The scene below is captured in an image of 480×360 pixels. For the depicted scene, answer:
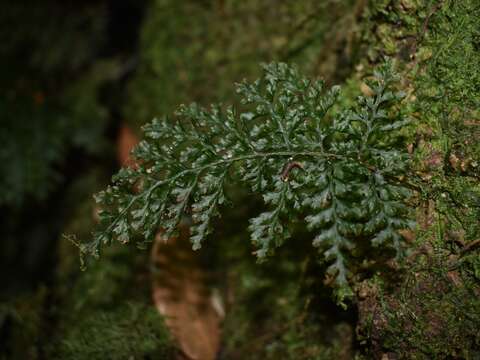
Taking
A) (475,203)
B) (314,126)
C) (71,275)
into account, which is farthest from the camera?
(71,275)

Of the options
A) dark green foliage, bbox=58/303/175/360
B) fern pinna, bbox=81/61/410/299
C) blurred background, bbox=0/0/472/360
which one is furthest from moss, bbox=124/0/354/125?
dark green foliage, bbox=58/303/175/360

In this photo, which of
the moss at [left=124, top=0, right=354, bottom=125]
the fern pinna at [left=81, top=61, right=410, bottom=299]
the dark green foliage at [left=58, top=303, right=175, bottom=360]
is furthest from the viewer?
the moss at [left=124, top=0, right=354, bottom=125]

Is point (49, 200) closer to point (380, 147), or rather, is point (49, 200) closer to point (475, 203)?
point (380, 147)

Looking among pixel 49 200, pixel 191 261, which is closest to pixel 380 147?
pixel 191 261

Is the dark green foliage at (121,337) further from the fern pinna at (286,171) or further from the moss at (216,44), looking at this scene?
the moss at (216,44)

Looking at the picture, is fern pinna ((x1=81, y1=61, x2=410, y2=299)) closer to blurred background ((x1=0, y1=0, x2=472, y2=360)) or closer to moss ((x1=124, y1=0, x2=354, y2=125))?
blurred background ((x1=0, y1=0, x2=472, y2=360))

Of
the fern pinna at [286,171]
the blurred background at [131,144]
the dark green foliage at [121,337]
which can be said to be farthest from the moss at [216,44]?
the dark green foliage at [121,337]
